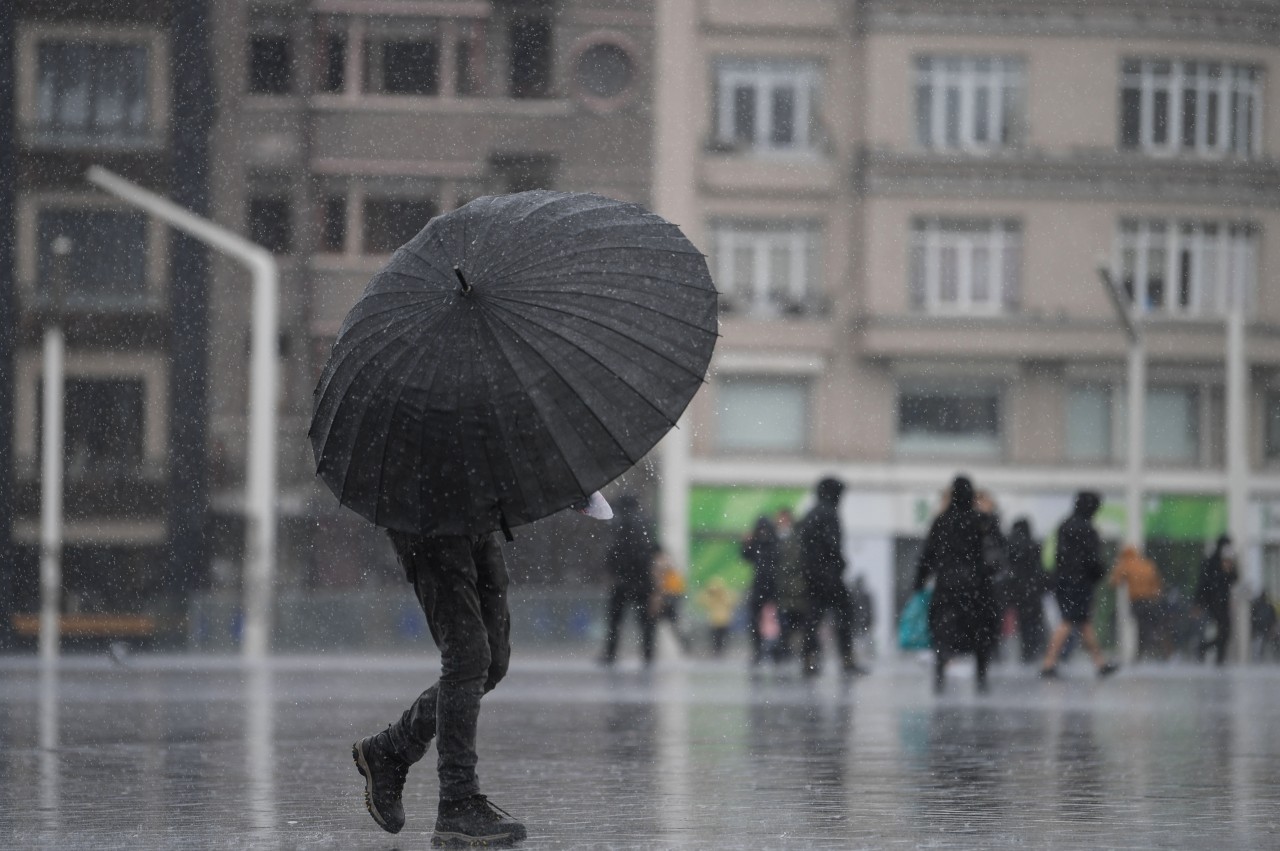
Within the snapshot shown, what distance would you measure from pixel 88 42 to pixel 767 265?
1217 cm

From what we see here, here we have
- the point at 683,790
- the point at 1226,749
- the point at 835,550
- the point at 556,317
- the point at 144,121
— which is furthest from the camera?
the point at 144,121

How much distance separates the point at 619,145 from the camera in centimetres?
4356

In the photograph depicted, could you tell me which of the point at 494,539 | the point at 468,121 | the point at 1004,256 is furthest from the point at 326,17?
the point at 494,539

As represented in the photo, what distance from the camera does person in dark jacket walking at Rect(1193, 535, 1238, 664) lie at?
100ft

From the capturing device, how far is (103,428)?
4259 cm

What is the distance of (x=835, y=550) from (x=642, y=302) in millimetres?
13788

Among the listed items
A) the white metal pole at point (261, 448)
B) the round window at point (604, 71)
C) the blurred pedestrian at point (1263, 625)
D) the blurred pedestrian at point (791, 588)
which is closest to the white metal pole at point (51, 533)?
the white metal pole at point (261, 448)

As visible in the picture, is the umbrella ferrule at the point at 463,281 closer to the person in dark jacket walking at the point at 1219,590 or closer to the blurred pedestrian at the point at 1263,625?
the person in dark jacket walking at the point at 1219,590

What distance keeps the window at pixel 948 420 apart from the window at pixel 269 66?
12025mm

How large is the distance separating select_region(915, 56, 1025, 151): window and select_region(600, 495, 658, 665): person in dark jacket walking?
66.0 feet

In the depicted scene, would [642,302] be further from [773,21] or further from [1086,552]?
[773,21]

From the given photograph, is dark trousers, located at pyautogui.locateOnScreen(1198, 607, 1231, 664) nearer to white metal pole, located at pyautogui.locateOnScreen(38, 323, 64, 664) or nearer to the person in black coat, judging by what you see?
the person in black coat

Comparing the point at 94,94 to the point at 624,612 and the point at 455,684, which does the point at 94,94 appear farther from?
the point at 455,684

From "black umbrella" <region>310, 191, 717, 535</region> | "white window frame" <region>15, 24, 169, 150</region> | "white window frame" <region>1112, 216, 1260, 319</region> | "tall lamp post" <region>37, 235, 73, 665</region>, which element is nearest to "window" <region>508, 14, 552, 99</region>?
"white window frame" <region>15, 24, 169, 150</region>
